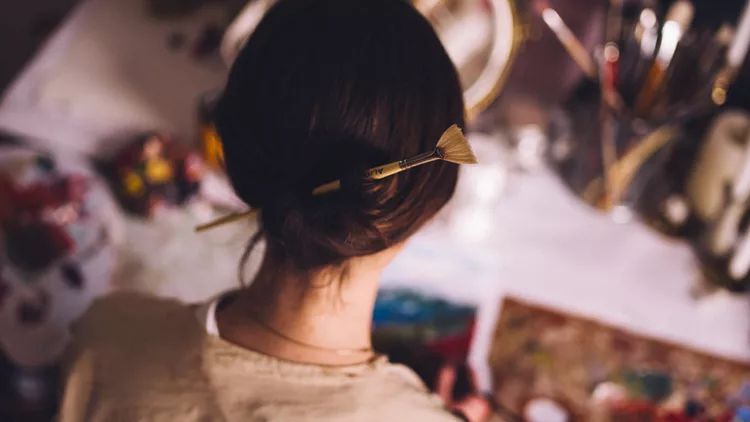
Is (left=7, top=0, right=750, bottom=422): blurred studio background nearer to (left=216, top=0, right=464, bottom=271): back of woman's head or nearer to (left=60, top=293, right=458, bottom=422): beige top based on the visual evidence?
(left=60, top=293, right=458, bottom=422): beige top

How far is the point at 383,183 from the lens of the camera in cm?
42

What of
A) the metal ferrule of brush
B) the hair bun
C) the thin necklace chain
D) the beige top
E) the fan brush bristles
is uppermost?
the fan brush bristles

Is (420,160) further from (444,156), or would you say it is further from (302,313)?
(302,313)

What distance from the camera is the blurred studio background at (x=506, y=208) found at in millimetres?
813

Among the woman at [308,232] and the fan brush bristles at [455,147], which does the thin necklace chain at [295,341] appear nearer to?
the woman at [308,232]

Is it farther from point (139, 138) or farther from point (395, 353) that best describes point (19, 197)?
point (395, 353)

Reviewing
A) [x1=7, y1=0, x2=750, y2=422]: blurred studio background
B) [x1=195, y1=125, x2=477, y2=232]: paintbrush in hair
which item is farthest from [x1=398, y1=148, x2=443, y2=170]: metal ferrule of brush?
[x1=7, y1=0, x2=750, y2=422]: blurred studio background

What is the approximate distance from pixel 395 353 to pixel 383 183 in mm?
426

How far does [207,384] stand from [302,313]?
92 millimetres

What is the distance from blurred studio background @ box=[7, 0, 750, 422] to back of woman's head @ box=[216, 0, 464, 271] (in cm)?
35

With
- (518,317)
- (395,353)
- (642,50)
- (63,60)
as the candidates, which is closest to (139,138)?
(63,60)

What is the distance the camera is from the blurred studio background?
813mm

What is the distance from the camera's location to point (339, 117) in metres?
0.42

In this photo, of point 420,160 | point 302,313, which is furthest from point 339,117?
point 302,313
